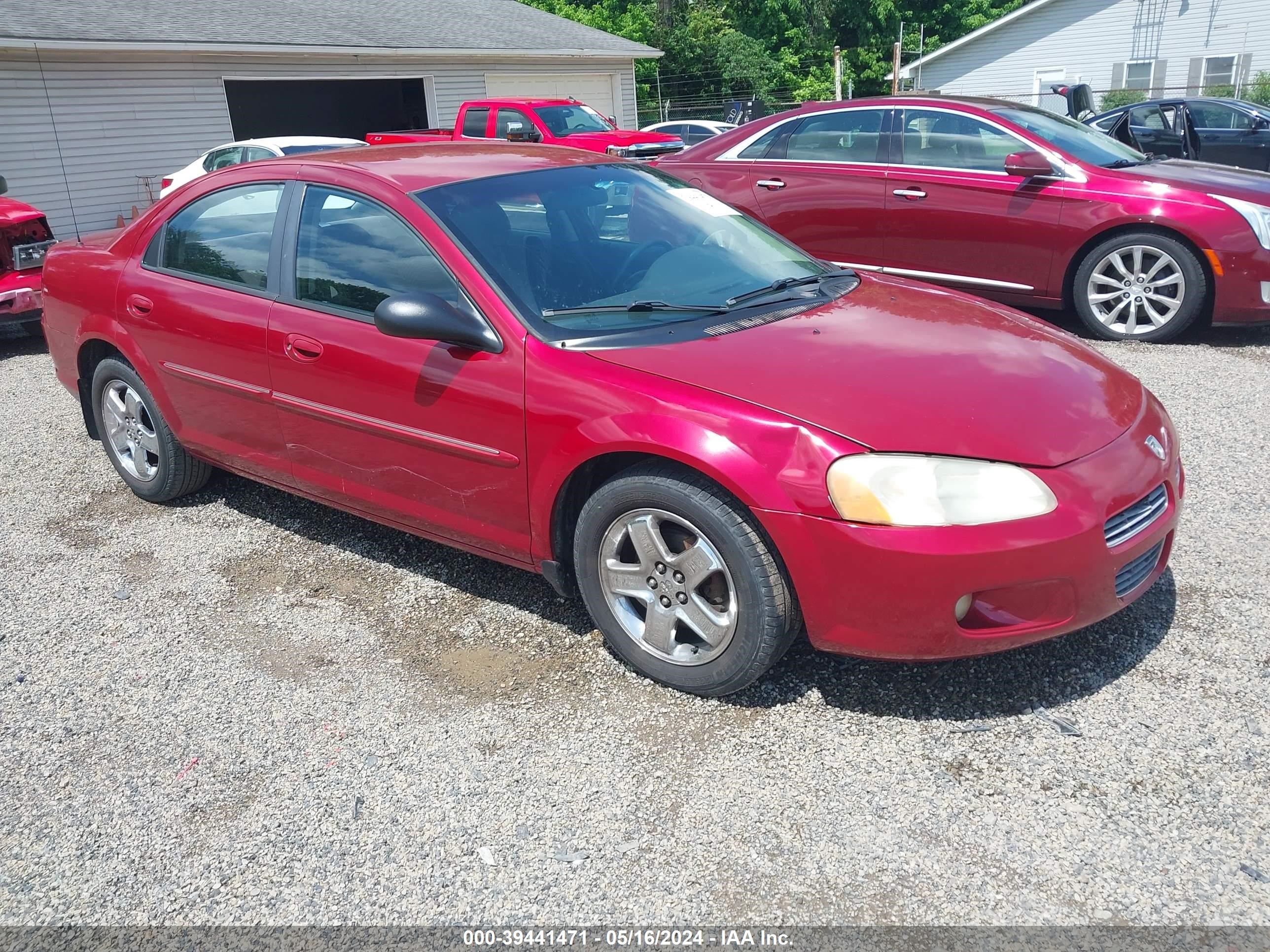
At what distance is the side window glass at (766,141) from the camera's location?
7.89 m

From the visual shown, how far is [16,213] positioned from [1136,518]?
8.32 metres

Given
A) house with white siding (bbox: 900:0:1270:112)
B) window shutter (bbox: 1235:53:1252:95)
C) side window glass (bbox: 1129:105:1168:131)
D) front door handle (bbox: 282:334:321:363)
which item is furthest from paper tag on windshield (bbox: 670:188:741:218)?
window shutter (bbox: 1235:53:1252:95)

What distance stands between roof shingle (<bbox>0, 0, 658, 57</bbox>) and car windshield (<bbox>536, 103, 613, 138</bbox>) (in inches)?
160

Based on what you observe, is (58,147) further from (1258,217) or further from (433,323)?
(1258,217)

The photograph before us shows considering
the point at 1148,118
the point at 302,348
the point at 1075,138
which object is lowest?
the point at 302,348

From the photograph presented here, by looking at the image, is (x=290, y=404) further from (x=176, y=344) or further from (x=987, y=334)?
(x=987, y=334)

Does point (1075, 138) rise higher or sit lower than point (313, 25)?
lower

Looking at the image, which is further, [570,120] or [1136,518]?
[570,120]

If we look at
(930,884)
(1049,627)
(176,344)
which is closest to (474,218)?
(176,344)

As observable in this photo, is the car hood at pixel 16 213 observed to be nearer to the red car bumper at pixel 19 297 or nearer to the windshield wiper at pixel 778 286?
the red car bumper at pixel 19 297

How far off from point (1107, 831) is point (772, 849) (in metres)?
0.82

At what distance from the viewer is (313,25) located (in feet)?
60.0

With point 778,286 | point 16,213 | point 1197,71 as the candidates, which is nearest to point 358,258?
A: point 778,286

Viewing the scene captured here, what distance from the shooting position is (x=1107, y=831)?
Answer: 252cm
